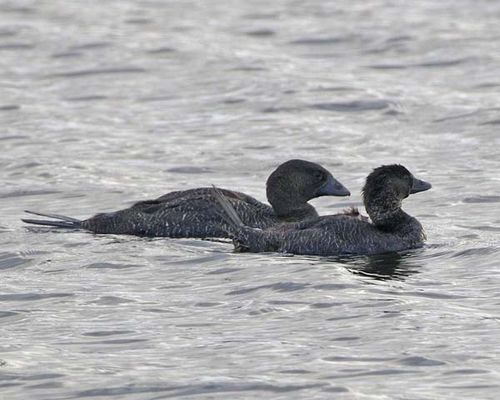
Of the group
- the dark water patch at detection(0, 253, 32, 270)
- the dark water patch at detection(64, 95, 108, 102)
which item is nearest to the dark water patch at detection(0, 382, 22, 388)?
the dark water patch at detection(0, 253, 32, 270)

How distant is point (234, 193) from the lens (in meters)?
16.3

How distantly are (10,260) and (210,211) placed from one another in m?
2.01

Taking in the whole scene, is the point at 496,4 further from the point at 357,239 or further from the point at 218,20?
the point at 357,239

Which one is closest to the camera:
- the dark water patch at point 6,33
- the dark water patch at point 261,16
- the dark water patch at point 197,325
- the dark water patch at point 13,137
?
the dark water patch at point 197,325

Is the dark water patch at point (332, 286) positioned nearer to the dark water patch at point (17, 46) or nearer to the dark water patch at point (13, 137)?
the dark water patch at point (13, 137)

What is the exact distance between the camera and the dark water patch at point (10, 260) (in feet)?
49.0

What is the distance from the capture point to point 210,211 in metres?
16.1

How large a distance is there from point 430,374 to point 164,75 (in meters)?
14.8

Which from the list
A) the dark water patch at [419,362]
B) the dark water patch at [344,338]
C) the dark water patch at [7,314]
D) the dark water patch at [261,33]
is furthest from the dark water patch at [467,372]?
the dark water patch at [261,33]

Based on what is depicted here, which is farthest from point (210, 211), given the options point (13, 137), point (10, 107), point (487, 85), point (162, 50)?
point (162, 50)

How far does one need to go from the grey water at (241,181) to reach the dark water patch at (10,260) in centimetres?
3

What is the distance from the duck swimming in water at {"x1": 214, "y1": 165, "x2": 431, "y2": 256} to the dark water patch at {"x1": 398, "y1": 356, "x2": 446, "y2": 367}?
371 cm

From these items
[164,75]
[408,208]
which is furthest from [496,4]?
[408,208]

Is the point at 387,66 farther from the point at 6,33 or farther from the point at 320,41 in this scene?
the point at 6,33
